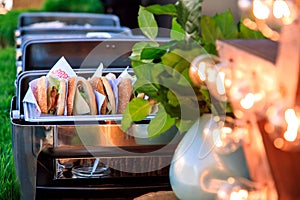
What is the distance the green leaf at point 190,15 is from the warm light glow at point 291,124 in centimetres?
27

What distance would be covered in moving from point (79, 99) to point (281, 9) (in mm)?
1130

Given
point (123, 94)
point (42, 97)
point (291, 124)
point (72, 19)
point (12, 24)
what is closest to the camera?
point (291, 124)

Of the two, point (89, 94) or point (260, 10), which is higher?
point (260, 10)

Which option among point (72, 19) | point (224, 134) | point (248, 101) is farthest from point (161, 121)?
point (72, 19)

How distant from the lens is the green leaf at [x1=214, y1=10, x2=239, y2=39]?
113 cm

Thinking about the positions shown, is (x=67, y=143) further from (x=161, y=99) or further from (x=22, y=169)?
(x=161, y=99)

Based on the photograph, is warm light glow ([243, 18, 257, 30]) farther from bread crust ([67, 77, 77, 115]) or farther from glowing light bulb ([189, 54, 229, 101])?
bread crust ([67, 77, 77, 115])

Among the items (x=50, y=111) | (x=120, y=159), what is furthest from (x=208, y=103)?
(x=50, y=111)

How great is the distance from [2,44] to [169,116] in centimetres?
597

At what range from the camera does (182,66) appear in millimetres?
1139

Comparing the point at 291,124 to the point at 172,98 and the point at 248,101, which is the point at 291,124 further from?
the point at 172,98

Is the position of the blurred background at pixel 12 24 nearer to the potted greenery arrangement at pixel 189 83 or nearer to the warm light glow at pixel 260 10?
the potted greenery arrangement at pixel 189 83

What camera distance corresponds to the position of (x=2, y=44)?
694cm

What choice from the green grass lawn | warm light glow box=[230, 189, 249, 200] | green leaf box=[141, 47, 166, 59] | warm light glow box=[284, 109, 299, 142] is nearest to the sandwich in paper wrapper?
the green grass lawn
